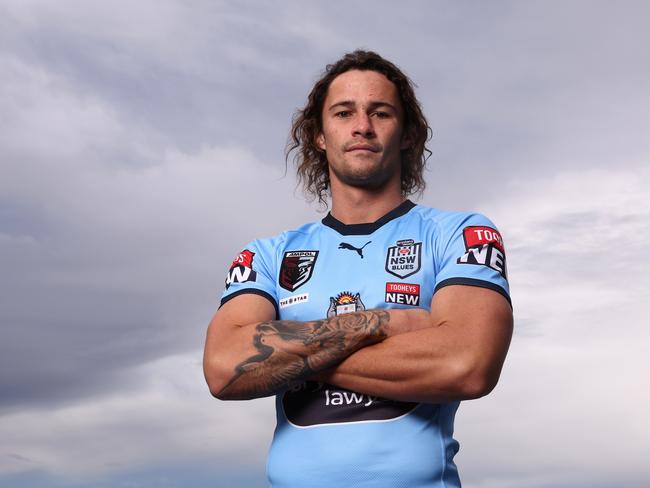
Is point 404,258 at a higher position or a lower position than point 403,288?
higher

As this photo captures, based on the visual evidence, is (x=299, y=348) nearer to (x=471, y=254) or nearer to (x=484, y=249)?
(x=471, y=254)

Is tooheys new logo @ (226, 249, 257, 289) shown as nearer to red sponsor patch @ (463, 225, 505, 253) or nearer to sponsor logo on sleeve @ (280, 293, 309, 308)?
sponsor logo on sleeve @ (280, 293, 309, 308)

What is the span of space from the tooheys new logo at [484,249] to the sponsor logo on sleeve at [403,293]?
326 millimetres

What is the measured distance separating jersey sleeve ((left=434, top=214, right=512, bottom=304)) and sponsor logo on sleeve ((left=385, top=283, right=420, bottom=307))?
0.45ft

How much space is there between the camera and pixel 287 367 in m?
4.53

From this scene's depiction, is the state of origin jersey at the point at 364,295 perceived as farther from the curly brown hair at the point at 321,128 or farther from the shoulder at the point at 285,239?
the curly brown hair at the point at 321,128

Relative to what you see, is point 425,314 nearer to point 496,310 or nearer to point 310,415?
point 496,310

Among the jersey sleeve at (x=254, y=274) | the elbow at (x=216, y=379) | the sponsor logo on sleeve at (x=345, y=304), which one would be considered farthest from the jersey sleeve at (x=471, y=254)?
the elbow at (x=216, y=379)

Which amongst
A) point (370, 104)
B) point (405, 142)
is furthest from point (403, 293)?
point (405, 142)

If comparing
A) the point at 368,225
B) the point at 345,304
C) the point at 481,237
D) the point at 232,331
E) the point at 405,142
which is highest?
the point at 405,142

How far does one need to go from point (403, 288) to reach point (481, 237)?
1.96 feet

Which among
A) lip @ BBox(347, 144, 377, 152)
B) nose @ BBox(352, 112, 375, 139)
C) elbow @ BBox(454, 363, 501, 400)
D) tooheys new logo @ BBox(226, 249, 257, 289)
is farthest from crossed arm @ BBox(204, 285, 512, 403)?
nose @ BBox(352, 112, 375, 139)

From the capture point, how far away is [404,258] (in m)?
5.18

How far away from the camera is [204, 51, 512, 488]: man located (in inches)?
176
